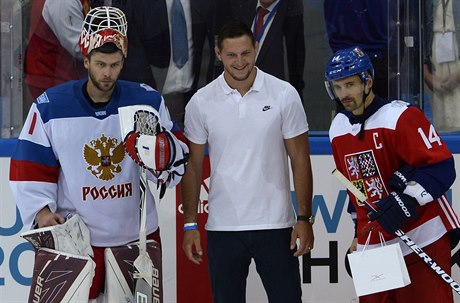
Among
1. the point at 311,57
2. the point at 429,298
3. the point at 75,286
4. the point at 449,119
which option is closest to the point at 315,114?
the point at 311,57

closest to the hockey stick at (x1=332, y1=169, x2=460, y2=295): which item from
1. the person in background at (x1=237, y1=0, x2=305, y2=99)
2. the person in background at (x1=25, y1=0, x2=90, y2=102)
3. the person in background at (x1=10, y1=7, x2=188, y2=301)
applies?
the person in background at (x1=10, y1=7, x2=188, y2=301)

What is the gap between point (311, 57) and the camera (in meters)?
4.94

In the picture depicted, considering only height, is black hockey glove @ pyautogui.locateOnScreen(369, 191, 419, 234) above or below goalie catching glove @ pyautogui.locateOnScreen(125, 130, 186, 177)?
below

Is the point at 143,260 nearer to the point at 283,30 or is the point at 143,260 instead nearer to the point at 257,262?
the point at 257,262

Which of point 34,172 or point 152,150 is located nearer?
point 152,150

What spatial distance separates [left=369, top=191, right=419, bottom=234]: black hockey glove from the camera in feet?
11.8

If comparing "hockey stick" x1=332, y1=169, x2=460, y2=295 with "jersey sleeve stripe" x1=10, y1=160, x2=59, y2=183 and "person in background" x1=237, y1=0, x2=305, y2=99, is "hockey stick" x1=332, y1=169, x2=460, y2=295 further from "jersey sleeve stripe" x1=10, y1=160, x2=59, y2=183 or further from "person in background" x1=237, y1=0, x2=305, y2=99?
"person in background" x1=237, y1=0, x2=305, y2=99

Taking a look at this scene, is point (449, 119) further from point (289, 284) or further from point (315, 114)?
point (289, 284)

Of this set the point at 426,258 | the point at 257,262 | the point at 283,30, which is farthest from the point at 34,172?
the point at 283,30

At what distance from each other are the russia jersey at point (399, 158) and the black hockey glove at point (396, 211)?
0.08 meters

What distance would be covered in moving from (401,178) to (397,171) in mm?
76

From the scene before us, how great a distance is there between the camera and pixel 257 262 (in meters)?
4.02

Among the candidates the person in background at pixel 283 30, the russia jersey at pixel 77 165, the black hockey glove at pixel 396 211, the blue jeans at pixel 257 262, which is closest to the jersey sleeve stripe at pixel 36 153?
the russia jersey at pixel 77 165

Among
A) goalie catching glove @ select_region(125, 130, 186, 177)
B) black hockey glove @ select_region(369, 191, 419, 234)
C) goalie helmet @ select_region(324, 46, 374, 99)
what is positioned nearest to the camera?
goalie catching glove @ select_region(125, 130, 186, 177)
